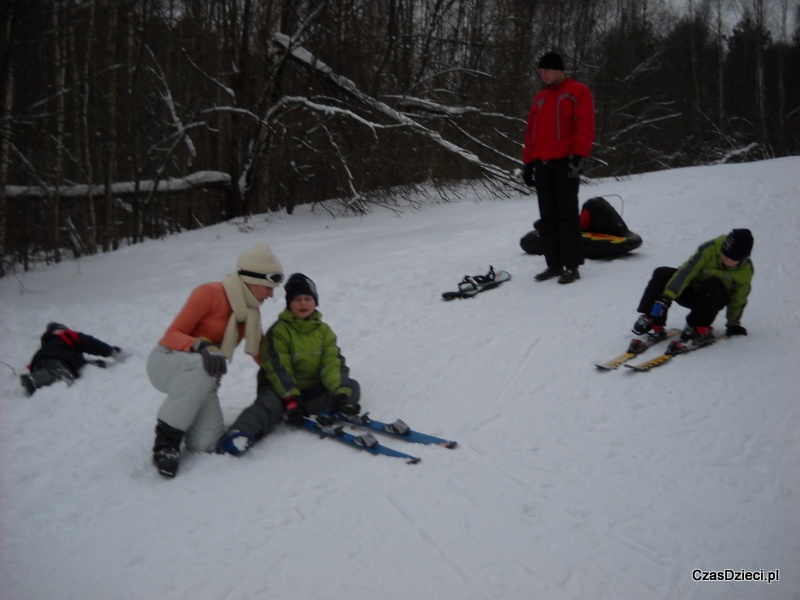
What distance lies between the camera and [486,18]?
1698 centimetres

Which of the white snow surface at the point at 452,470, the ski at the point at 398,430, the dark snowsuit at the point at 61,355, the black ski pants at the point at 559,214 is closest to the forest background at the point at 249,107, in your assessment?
the dark snowsuit at the point at 61,355

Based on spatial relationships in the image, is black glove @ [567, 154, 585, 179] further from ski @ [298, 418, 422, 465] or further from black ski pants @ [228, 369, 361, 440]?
ski @ [298, 418, 422, 465]

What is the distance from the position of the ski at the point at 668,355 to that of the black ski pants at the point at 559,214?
1.91 meters

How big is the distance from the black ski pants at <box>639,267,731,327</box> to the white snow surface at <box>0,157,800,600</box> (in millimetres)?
273

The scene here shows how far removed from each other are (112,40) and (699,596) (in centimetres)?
1213

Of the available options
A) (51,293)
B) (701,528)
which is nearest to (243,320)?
(701,528)

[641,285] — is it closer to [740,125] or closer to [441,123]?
[441,123]

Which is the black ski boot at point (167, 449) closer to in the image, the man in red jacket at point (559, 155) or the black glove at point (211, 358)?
the black glove at point (211, 358)

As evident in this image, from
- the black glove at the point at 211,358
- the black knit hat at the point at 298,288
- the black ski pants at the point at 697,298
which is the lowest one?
the black glove at the point at 211,358

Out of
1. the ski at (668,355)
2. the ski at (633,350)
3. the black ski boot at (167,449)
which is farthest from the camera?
the ski at (633,350)

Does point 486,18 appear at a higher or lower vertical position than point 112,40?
higher

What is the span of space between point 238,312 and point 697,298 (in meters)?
3.17

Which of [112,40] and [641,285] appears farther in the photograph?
[112,40]

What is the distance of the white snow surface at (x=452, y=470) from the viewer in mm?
2625
